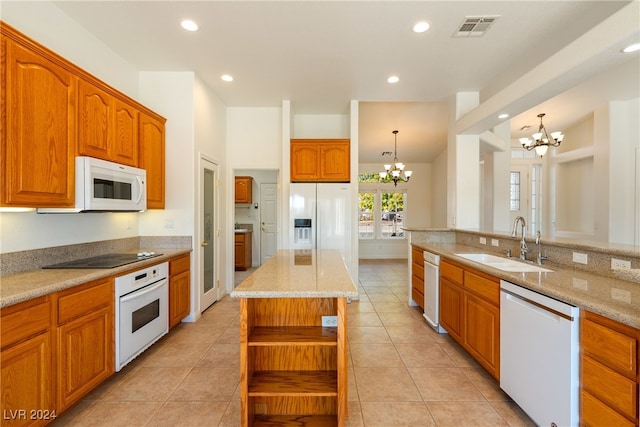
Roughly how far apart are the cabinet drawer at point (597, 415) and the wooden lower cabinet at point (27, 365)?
2856 mm

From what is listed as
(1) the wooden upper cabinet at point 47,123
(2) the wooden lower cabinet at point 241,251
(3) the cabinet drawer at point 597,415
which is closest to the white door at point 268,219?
(2) the wooden lower cabinet at point 241,251

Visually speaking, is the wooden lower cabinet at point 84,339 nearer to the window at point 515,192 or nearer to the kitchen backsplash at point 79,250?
the kitchen backsplash at point 79,250

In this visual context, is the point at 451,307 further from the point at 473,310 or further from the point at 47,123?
the point at 47,123

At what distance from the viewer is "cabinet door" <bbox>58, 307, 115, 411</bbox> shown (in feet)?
5.82

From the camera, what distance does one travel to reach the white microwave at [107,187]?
2168 mm

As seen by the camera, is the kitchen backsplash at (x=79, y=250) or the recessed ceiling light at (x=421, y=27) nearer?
the kitchen backsplash at (x=79, y=250)

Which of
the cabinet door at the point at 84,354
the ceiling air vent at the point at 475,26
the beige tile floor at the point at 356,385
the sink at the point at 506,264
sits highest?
the ceiling air vent at the point at 475,26

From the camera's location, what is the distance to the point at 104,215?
2.92 metres

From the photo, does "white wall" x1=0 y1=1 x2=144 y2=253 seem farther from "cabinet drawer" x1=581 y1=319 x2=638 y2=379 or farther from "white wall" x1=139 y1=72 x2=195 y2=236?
"cabinet drawer" x1=581 y1=319 x2=638 y2=379

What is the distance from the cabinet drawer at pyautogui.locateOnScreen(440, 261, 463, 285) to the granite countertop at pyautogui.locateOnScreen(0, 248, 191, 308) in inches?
112

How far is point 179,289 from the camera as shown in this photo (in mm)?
3189

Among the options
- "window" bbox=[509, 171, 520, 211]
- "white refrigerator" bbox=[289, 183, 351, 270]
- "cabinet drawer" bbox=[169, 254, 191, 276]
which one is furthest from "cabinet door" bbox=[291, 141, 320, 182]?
"window" bbox=[509, 171, 520, 211]

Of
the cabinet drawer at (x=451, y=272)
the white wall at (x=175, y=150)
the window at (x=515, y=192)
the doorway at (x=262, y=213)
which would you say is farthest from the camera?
the doorway at (x=262, y=213)

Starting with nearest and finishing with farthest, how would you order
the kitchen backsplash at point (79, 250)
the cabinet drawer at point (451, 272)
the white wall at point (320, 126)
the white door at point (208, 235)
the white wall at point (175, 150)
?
1. the kitchen backsplash at point (79, 250)
2. the cabinet drawer at point (451, 272)
3. the white wall at point (175, 150)
4. the white door at point (208, 235)
5. the white wall at point (320, 126)
